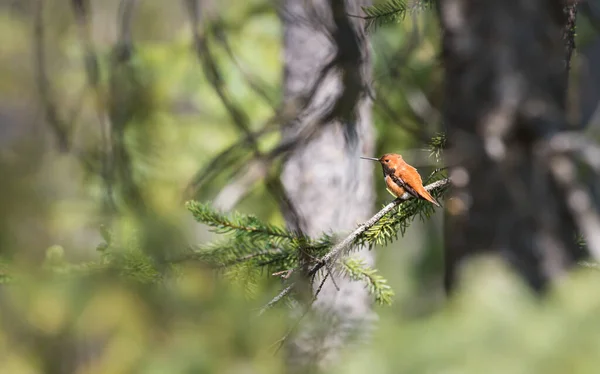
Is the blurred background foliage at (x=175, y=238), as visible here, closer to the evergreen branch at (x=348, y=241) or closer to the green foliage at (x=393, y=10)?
the evergreen branch at (x=348, y=241)

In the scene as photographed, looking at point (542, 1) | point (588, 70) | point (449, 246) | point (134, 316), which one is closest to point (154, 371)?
point (449, 246)

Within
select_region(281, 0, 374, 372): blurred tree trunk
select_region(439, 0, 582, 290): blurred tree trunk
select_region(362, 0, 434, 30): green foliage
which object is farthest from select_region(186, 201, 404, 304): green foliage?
select_region(439, 0, 582, 290): blurred tree trunk

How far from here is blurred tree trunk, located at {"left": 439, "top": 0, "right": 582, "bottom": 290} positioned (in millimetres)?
1983

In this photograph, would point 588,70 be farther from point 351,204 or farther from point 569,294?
point 569,294

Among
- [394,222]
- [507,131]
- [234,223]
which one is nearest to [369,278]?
[394,222]

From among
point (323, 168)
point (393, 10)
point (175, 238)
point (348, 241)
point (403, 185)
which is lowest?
point (348, 241)

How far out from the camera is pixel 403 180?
3.51ft

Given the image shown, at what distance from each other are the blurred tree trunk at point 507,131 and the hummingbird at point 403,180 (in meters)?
0.84

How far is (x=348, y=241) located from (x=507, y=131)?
1205 mm

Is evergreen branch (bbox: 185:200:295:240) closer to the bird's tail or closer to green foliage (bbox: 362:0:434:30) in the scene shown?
the bird's tail

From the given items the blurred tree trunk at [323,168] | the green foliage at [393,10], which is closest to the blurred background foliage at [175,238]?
the blurred tree trunk at [323,168]

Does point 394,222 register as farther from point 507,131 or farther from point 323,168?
point 323,168

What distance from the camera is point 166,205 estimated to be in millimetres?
3480

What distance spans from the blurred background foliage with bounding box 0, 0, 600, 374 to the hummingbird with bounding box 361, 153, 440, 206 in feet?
0.62
